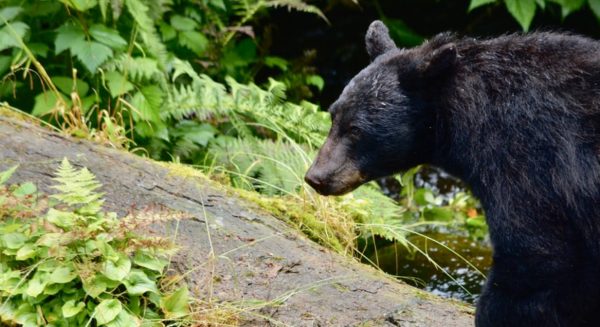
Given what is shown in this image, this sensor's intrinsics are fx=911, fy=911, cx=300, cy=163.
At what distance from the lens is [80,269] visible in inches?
174

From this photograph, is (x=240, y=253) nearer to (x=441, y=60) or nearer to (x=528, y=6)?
(x=441, y=60)

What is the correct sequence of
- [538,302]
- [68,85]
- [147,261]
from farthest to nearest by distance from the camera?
[68,85] → [147,261] → [538,302]

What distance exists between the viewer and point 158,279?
4785 millimetres

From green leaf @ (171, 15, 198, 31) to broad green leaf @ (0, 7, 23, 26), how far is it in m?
1.52

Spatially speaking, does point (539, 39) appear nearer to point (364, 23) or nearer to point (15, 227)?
point (15, 227)

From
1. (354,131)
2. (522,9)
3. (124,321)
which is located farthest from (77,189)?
(522,9)

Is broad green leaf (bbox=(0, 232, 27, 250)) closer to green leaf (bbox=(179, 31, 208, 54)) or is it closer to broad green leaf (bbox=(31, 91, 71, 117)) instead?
broad green leaf (bbox=(31, 91, 71, 117))

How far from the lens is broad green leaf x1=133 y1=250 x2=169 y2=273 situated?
4.62 m

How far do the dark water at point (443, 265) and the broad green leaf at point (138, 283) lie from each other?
2049mm

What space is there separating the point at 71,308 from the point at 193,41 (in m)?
3.93

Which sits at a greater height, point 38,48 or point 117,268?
point 38,48

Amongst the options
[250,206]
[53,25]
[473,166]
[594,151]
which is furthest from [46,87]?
[594,151]

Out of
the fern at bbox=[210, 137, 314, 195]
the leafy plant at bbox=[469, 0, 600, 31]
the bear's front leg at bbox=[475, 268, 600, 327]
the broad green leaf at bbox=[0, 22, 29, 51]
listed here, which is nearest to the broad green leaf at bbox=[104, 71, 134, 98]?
the broad green leaf at bbox=[0, 22, 29, 51]

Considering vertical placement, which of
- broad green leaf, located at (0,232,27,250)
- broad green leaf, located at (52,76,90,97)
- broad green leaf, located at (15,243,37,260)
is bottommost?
broad green leaf, located at (15,243,37,260)
